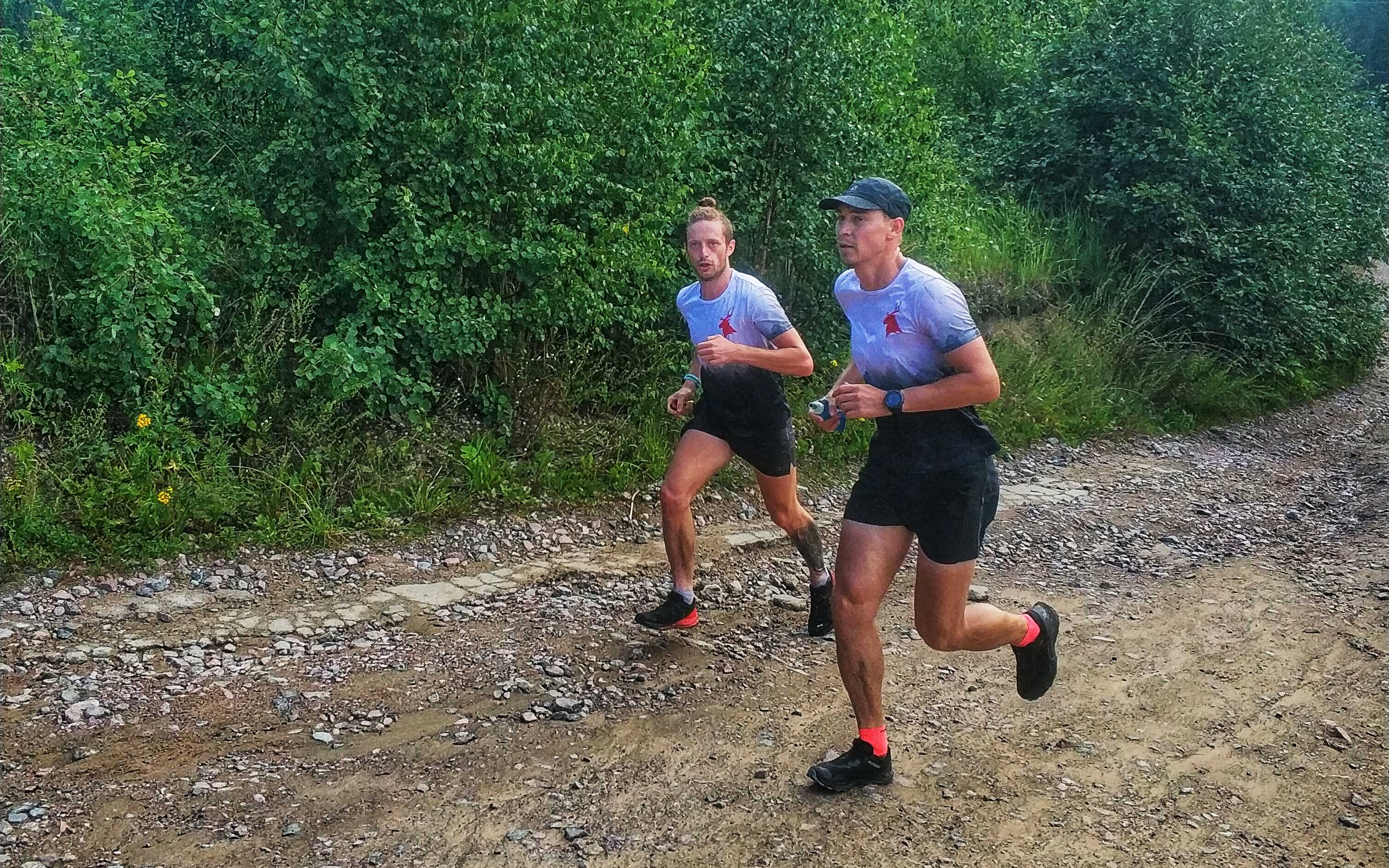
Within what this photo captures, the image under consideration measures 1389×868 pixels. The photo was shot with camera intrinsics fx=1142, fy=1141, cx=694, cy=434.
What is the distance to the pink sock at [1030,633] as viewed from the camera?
4590mm

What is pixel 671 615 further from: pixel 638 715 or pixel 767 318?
pixel 767 318

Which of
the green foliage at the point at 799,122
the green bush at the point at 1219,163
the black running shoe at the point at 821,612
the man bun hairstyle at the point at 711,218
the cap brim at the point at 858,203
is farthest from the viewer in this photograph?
the green bush at the point at 1219,163

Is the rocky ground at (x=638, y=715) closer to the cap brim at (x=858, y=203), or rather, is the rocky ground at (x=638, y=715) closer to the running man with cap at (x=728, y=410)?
the running man with cap at (x=728, y=410)

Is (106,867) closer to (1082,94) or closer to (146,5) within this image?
(146,5)

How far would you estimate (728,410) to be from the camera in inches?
216

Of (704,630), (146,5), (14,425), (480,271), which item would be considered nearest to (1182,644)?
(704,630)

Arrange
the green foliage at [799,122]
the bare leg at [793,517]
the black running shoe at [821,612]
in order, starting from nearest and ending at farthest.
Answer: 1. the bare leg at [793,517]
2. the black running shoe at [821,612]
3. the green foliage at [799,122]

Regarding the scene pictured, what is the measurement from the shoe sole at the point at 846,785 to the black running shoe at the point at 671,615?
158 cm

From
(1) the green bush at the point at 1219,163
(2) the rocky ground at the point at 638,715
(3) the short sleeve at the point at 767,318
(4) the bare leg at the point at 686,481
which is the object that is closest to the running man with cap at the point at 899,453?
(2) the rocky ground at the point at 638,715

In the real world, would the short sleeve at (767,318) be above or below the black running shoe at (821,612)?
above

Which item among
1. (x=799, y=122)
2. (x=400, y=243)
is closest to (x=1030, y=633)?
(x=400, y=243)

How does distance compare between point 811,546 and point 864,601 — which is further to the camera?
point 811,546

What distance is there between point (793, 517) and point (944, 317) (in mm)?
2070

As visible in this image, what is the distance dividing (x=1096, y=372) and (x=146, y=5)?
351 inches
